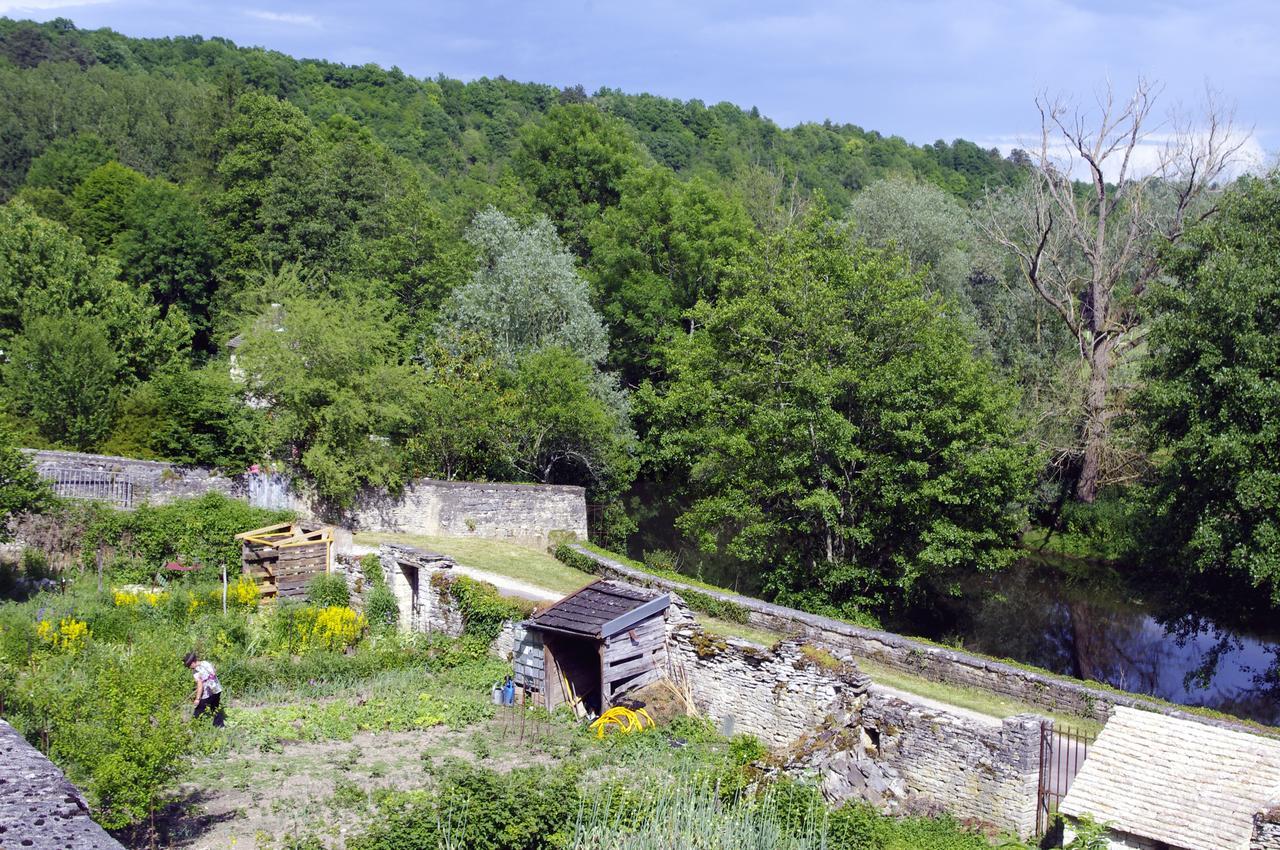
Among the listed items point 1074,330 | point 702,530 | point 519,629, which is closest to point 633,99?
point 1074,330

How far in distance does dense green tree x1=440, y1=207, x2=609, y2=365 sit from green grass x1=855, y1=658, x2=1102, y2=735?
1637cm

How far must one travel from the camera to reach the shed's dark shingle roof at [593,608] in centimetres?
1772

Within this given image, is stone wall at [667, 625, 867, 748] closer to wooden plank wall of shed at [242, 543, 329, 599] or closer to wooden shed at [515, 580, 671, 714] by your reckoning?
wooden shed at [515, 580, 671, 714]

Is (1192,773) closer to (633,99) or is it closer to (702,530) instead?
(702,530)

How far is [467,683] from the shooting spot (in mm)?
18922

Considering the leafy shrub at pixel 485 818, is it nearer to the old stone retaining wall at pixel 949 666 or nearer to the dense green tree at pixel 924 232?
the old stone retaining wall at pixel 949 666

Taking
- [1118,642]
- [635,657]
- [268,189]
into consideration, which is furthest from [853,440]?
[268,189]

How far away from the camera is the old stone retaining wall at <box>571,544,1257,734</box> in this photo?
15539 mm

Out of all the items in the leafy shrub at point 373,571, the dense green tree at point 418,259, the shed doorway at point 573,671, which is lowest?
the shed doorway at point 573,671

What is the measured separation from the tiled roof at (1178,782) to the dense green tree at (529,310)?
2115cm

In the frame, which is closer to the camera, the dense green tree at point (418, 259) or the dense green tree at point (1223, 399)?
the dense green tree at point (1223, 399)

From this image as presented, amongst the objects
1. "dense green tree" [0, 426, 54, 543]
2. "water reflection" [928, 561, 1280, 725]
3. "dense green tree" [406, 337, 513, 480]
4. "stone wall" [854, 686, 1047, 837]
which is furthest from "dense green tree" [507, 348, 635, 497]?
"stone wall" [854, 686, 1047, 837]

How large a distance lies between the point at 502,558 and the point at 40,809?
58.0 ft

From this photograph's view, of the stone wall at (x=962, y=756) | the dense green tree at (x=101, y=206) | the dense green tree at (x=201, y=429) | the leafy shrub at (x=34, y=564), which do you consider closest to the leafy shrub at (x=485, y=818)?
the stone wall at (x=962, y=756)
